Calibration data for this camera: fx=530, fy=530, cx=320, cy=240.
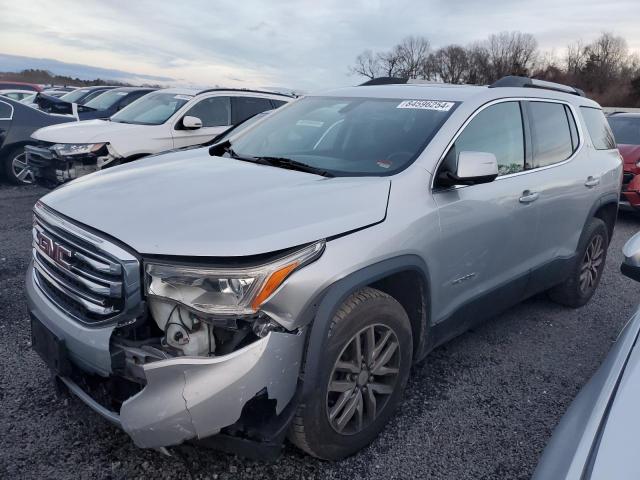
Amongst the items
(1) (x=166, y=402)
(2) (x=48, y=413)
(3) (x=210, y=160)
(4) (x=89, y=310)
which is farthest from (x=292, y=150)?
(2) (x=48, y=413)

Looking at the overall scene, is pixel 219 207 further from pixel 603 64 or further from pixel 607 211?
pixel 603 64

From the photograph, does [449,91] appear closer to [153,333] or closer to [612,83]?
[153,333]

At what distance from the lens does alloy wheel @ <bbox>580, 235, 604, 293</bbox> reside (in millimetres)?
4512

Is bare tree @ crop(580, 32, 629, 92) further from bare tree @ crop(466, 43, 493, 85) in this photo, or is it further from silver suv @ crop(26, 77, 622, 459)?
silver suv @ crop(26, 77, 622, 459)

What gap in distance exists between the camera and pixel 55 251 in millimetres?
2355

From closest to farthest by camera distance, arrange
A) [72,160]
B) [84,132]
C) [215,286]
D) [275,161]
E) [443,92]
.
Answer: [215,286] → [275,161] → [443,92] → [72,160] → [84,132]

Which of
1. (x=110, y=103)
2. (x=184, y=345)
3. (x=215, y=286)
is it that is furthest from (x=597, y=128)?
(x=110, y=103)

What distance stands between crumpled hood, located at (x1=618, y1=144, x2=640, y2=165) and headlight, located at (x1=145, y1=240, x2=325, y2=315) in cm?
753

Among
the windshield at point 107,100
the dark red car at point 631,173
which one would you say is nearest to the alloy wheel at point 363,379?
the dark red car at point 631,173

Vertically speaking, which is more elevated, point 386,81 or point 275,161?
point 386,81

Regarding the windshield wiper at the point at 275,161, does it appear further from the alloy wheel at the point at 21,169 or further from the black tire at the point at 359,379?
the alloy wheel at the point at 21,169

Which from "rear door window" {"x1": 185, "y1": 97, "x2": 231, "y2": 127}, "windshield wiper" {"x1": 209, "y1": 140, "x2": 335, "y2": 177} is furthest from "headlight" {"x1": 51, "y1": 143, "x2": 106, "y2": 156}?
"windshield wiper" {"x1": 209, "y1": 140, "x2": 335, "y2": 177}

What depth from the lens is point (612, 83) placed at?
2048 inches

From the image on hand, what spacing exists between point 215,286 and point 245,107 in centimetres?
689
